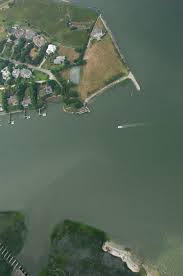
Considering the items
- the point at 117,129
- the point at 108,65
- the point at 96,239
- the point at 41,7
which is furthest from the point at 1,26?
the point at 96,239

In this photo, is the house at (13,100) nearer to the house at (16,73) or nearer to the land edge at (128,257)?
the house at (16,73)

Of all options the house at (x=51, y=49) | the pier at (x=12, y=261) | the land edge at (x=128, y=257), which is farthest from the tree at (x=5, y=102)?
the land edge at (x=128, y=257)

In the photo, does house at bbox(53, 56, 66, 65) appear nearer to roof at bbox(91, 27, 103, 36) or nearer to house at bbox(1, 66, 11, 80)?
roof at bbox(91, 27, 103, 36)

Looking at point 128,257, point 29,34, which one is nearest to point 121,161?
point 128,257

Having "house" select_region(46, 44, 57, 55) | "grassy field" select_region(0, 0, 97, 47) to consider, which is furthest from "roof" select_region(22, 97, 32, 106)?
"grassy field" select_region(0, 0, 97, 47)

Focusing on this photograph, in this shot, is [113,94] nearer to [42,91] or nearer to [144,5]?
[42,91]

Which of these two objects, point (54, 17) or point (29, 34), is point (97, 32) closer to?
point (54, 17)
